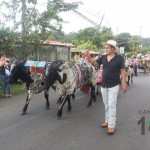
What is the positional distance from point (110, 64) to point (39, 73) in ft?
9.98

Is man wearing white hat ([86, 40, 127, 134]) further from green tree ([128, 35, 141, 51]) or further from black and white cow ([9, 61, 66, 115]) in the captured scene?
green tree ([128, 35, 141, 51])

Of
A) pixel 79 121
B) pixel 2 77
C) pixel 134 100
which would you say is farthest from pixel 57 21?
pixel 79 121

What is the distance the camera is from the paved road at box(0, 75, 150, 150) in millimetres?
6273

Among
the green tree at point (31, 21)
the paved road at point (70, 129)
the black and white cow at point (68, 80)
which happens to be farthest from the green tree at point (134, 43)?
the black and white cow at point (68, 80)

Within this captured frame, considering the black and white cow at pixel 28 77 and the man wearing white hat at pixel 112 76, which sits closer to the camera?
the man wearing white hat at pixel 112 76

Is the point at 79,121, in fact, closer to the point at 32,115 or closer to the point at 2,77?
the point at 32,115

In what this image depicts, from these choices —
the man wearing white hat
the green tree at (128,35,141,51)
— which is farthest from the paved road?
the green tree at (128,35,141,51)

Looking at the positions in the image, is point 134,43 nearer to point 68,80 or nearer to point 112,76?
point 68,80

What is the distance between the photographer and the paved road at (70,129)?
6273 mm

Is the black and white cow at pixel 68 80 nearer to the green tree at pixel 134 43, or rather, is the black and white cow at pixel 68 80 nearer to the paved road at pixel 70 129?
the paved road at pixel 70 129

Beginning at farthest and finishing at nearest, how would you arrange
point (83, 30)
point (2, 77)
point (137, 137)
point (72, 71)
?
point (83, 30)
point (2, 77)
point (72, 71)
point (137, 137)

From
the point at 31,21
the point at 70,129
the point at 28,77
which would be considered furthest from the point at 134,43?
the point at 70,129

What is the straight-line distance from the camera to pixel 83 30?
56969 mm

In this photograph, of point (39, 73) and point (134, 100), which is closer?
point (39, 73)
